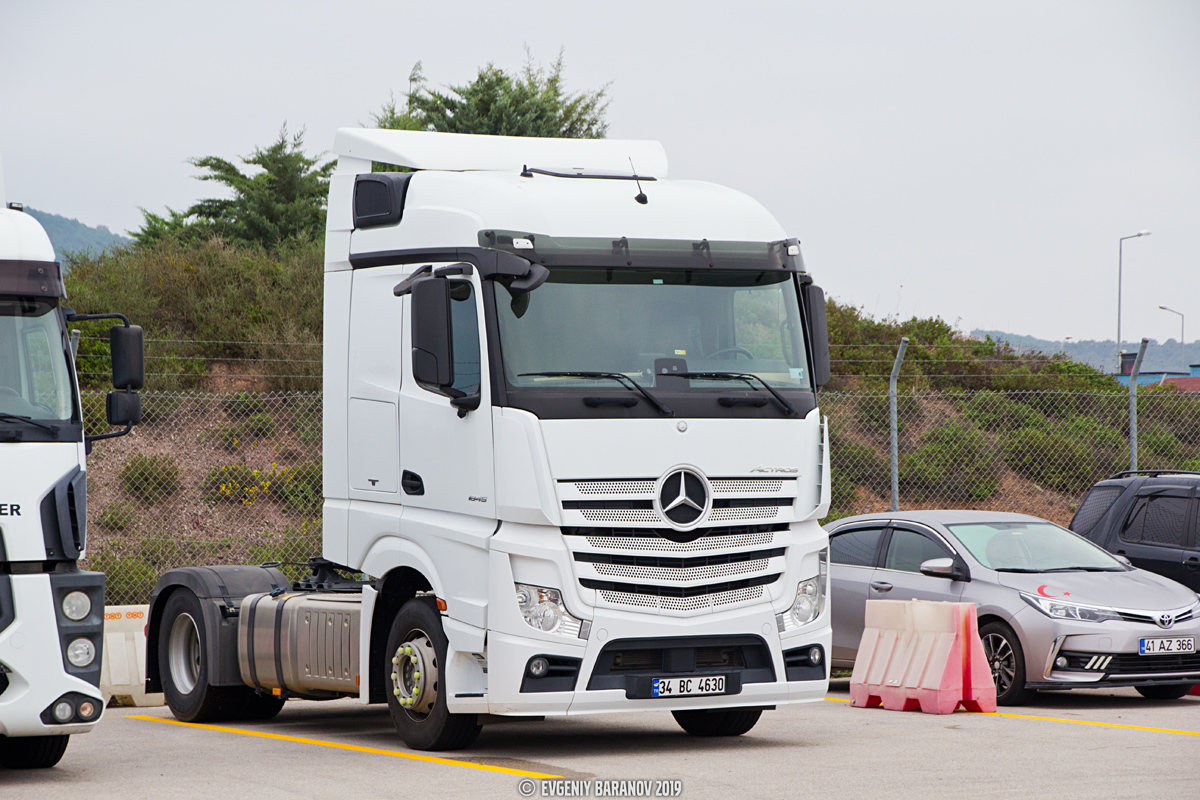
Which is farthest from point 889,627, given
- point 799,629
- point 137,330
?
point 137,330

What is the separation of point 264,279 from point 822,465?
20.1 meters

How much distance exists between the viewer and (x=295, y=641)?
10211mm

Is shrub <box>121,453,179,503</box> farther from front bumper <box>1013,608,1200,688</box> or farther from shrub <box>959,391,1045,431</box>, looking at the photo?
front bumper <box>1013,608,1200,688</box>

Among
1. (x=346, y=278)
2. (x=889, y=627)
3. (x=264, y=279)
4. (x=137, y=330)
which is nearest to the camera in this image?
(x=137, y=330)

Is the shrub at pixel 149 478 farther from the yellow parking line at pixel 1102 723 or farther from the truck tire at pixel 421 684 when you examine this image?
the yellow parking line at pixel 1102 723

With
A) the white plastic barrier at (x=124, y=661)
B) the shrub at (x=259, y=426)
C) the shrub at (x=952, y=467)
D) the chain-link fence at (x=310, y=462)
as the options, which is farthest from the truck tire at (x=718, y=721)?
the shrub at (x=952, y=467)

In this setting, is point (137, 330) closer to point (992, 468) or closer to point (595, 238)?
point (595, 238)

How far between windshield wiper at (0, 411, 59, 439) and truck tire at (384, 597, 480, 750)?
8.10ft

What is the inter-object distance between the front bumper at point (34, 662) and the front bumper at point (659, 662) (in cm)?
235

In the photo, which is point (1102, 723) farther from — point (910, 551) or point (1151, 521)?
point (1151, 521)

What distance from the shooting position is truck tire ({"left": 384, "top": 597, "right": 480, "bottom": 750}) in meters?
8.72

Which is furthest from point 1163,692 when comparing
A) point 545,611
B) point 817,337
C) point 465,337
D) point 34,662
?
point 34,662

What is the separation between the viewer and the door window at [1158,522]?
45.0ft

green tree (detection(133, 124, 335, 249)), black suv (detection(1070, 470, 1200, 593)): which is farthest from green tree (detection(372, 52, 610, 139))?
black suv (detection(1070, 470, 1200, 593))
